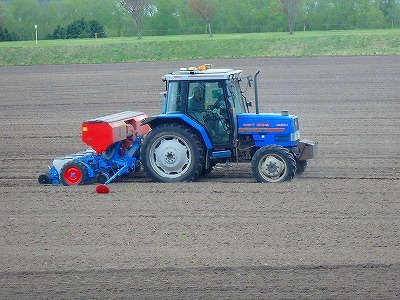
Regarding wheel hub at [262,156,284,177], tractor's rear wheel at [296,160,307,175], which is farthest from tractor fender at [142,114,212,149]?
tractor's rear wheel at [296,160,307,175]

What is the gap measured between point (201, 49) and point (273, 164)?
3508cm

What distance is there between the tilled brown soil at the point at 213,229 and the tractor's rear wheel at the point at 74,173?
0.31m

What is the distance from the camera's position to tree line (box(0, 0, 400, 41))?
6477 centimetres

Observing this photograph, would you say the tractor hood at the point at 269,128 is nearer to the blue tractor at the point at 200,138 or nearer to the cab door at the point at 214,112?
the blue tractor at the point at 200,138

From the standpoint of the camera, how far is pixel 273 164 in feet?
45.7

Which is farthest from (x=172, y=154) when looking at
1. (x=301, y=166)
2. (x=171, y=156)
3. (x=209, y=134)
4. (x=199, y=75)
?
(x=301, y=166)

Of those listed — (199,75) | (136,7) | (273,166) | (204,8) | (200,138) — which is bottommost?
(273,166)

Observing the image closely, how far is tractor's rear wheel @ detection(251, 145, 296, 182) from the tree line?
46.9 meters

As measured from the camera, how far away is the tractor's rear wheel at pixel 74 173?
14.3 m

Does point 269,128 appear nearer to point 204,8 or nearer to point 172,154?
point 172,154

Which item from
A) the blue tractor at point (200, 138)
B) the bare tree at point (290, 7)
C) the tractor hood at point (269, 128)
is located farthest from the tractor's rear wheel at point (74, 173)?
the bare tree at point (290, 7)

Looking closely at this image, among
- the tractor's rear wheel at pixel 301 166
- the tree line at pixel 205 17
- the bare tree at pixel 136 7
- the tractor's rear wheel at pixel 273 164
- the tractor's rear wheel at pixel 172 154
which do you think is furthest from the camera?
the tree line at pixel 205 17

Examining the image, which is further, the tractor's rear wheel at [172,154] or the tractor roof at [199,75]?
the tractor's rear wheel at [172,154]

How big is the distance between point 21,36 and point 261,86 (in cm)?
4123
